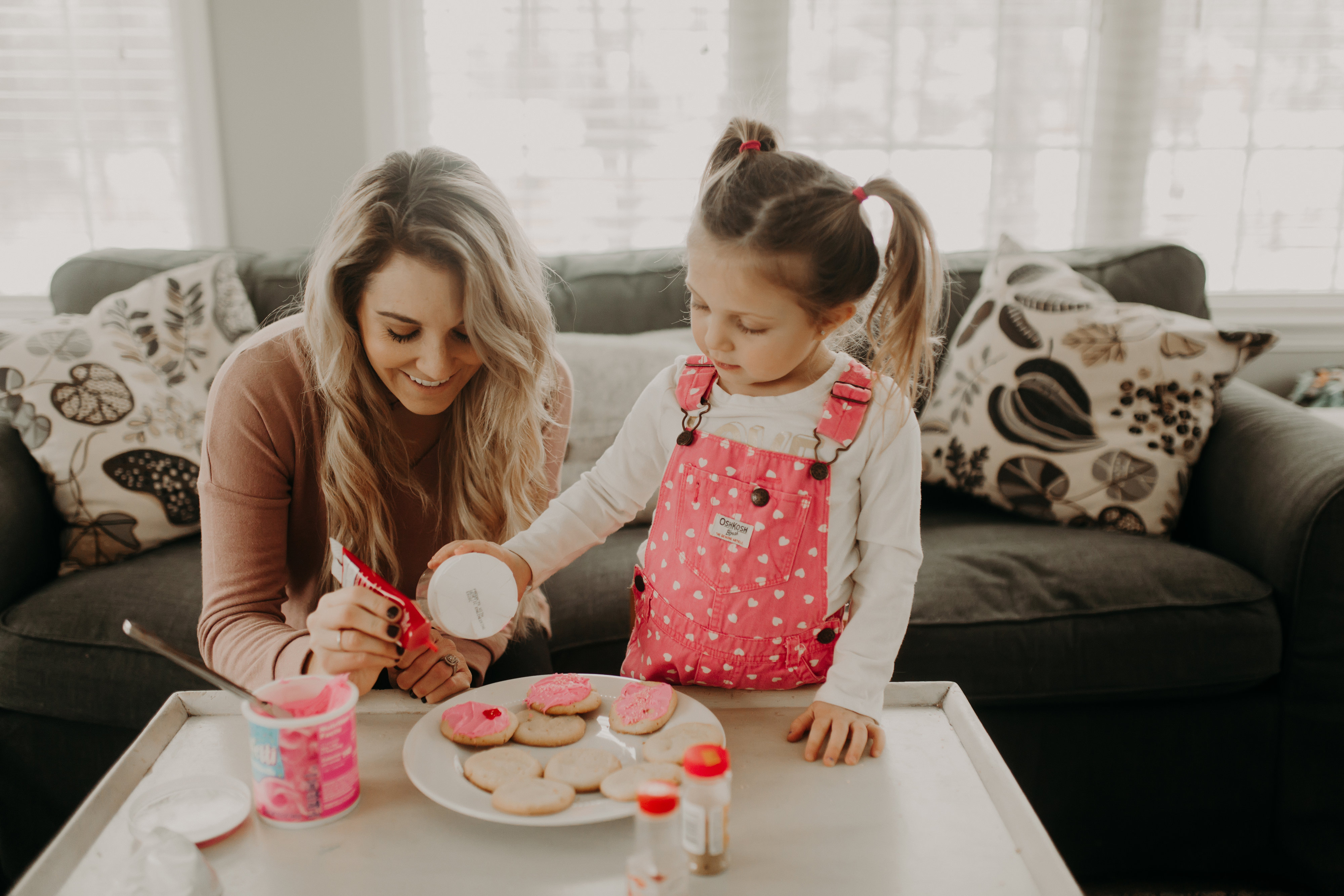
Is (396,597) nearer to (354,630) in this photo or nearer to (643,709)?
(354,630)

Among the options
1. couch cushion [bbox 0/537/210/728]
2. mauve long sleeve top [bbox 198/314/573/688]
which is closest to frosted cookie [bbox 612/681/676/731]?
mauve long sleeve top [bbox 198/314/573/688]

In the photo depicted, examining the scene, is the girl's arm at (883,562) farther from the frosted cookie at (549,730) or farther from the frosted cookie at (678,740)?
the frosted cookie at (549,730)

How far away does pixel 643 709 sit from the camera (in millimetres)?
898

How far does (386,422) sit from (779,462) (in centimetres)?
52

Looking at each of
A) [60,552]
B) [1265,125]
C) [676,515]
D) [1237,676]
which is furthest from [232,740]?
[1265,125]

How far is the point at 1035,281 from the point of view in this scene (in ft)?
6.63

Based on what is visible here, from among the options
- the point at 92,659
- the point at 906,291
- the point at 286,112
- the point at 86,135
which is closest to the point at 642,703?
the point at 906,291

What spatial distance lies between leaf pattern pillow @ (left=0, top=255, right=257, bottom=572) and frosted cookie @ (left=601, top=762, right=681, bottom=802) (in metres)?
1.19

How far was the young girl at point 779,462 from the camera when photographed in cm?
96

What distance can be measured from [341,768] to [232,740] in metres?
0.20

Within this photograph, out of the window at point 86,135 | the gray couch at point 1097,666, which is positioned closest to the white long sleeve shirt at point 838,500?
the gray couch at point 1097,666

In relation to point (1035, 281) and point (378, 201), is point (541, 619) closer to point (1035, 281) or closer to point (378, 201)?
point (378, 201)

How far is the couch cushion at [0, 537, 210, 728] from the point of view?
58.8 inches

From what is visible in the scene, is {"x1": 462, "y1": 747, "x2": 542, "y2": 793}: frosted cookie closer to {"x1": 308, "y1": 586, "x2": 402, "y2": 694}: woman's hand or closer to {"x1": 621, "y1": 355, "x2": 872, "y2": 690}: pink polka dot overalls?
{"x1": 308, "y1": 586, "x2": 402, "y2": 694}: woman's hand
